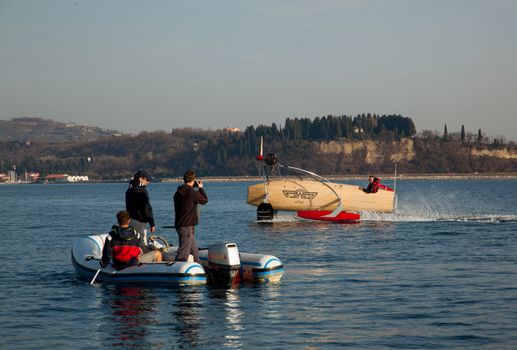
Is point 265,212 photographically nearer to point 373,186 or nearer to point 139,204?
point 373,186

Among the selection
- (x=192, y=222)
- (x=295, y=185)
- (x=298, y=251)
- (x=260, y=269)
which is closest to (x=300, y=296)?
(x=260, y=269)

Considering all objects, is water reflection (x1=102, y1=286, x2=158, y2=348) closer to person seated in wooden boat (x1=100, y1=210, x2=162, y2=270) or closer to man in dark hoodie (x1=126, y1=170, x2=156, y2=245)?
person seated in wooden boat (x1=100, y1=210, x2=162, y2=270)

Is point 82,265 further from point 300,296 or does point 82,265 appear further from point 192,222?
point 300,296

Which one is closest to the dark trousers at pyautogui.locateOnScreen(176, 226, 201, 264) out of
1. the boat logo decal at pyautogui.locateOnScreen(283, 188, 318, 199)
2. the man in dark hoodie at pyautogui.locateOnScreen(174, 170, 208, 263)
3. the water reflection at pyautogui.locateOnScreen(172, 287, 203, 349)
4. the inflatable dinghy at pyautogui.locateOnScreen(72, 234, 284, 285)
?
the man in dark hoodie at pyautogui.locateOnScreen(174, 170, 208, 263)

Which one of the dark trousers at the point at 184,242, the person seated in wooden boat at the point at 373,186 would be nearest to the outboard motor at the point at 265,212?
the person seated in wooden boat at the point at 373,186

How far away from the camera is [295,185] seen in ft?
125

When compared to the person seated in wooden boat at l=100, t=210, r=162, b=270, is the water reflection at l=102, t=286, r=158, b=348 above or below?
below

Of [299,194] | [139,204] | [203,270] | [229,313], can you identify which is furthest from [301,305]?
[299,194]

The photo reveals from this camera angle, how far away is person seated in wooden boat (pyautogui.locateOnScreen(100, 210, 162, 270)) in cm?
1705

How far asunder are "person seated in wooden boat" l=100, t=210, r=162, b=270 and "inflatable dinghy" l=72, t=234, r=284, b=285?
178 millimetres

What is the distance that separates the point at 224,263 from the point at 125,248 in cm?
217

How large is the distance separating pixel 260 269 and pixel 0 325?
587cm

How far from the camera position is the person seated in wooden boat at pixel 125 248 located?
1705 centimetres

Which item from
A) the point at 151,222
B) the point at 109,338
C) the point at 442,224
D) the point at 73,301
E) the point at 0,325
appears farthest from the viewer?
the point at 442,224
